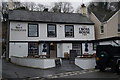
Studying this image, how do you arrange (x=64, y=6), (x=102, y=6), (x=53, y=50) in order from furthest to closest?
(x=64, y=6) < (x=102, y=6) < (x=53, y=50)

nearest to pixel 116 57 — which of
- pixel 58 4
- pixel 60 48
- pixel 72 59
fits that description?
pixel 72 59

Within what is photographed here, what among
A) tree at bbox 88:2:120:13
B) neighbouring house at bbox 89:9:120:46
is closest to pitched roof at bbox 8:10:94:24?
neighbouring house at bbox 89:9:120:46

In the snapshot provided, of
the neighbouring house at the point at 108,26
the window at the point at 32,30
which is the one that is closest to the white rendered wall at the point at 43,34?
the window at the point at 32,30

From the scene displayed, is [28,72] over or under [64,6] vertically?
under

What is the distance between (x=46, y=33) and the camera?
31109 millimetres

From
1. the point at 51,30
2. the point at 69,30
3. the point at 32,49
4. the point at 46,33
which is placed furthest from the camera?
the point at 69,30

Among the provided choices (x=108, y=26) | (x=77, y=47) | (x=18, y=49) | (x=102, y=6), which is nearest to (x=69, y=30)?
(x=77, y=47)

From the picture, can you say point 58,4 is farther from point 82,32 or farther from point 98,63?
point 98,63

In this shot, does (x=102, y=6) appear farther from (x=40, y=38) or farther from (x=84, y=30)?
(x=40, y=38)

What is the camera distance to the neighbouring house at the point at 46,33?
29.4 m

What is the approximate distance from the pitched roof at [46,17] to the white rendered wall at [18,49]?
3343 mm

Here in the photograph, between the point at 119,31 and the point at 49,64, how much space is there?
16.5 m

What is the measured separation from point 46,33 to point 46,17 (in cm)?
284

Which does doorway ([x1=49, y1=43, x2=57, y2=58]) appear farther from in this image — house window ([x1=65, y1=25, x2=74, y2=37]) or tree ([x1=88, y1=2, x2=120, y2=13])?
tree ([x1=88, y1=2, x2=120, y2=13])
